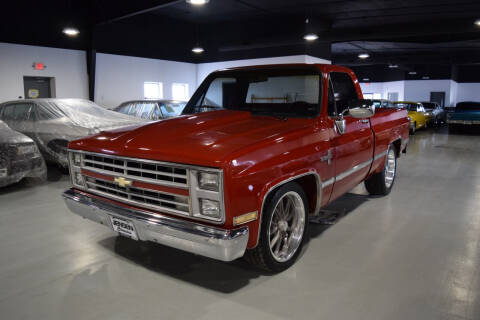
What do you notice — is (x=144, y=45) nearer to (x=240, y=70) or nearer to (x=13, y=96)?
(x=13, y=96)

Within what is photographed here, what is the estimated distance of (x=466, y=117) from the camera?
14.8 m

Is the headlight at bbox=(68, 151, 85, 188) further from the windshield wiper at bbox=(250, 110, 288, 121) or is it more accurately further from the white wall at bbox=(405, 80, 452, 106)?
the white wall at bbox=(405, 80, 452, 106)

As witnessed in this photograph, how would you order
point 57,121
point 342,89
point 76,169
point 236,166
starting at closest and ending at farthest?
point 236,166 < point 76,169 < point 342,89 < point 57,121

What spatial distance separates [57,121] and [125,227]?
4872 mm

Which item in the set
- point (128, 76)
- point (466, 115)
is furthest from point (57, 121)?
point (466, 115)

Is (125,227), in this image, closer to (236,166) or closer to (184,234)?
(184,234)

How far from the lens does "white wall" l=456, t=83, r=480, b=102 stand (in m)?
31.4

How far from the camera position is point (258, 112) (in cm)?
371

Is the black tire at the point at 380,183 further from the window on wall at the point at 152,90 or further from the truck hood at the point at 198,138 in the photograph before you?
the window on wall at the point at 152,90

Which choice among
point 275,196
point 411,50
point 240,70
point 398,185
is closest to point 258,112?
point 240,70

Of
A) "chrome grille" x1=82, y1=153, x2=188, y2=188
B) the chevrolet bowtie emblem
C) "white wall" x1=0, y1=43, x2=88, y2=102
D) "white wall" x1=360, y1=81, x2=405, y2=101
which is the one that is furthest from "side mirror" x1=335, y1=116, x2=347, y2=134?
"white wall" x1=360, y1=81, x2=405, y2=101

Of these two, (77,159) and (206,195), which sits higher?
(77,159)

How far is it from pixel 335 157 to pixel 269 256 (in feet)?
3.88

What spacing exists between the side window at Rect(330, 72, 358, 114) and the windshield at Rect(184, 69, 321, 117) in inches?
12.7
